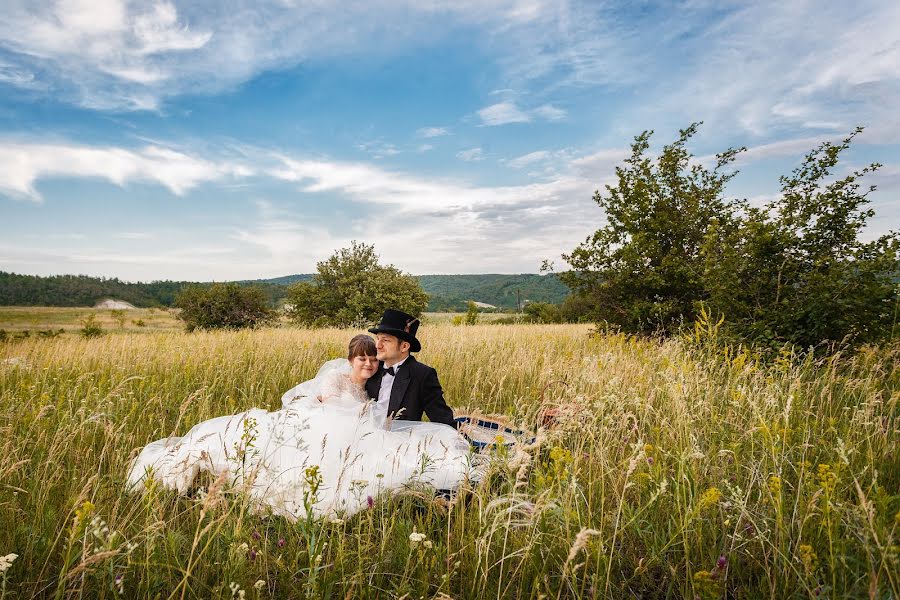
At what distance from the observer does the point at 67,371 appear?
6.07 meters

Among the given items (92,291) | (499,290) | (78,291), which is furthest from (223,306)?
(499,290)

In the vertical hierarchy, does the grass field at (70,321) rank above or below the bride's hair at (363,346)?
below

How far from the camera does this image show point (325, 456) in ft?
10.00

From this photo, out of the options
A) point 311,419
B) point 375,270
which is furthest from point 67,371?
point 375,270

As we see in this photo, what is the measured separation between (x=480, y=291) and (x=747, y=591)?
17727 centimetres

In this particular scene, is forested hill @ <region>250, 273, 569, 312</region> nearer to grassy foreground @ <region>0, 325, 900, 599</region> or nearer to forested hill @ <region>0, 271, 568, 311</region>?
forested hill @ <region>0, 271, 568, 311</region>

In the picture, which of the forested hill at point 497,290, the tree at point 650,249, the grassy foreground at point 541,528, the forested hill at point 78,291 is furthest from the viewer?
the forested hill at point 497,290

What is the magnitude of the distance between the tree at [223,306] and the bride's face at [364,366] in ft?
75.8

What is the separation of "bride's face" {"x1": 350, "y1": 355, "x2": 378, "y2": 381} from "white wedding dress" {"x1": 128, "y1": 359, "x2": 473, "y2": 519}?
632 mm

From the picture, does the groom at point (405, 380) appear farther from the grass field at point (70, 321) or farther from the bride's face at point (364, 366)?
the grass field at point (70, 321)

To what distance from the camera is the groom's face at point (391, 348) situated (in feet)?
13.6

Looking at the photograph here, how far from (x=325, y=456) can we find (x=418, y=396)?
1193mm

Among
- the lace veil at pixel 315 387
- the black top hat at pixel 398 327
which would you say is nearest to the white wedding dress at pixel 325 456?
the lace veil at pixel 315 387

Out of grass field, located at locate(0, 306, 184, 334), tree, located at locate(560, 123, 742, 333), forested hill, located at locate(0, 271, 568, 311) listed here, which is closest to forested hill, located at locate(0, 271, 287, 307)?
forested hill, located at locate(0, 271, 568, 311)
